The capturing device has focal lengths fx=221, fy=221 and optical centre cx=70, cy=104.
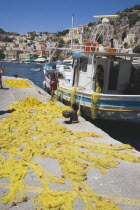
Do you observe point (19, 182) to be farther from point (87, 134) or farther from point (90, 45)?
point (90, 45)

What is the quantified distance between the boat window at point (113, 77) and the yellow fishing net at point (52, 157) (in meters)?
3.43

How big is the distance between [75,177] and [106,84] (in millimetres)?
6239

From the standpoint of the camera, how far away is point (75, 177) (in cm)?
448

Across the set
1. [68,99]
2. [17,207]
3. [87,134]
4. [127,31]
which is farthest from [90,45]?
[127,31]

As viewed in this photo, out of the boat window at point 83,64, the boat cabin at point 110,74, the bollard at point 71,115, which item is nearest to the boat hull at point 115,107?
the boat cabin at point 110,74

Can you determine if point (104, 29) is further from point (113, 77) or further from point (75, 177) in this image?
point (75, 177)

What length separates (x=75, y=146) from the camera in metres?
6.08

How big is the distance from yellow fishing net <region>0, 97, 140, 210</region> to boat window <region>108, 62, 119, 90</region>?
11.3 ft

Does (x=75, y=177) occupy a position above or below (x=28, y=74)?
above

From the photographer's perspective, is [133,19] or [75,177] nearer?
[75,177]

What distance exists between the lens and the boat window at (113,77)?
1005 centimetres

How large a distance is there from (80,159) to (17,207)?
6.81ft

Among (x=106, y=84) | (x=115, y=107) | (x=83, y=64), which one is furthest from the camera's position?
(x=83, y=64)

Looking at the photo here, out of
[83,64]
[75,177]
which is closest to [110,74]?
[83,64]
